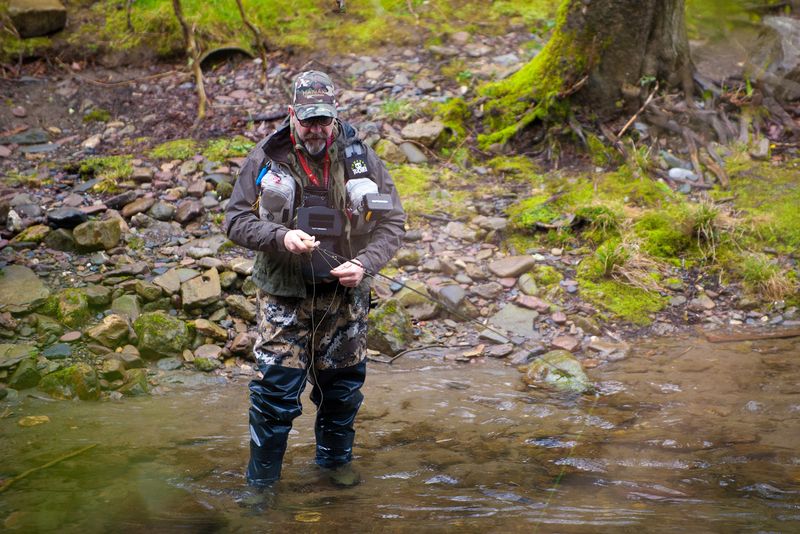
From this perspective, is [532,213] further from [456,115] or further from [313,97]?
[313,97]

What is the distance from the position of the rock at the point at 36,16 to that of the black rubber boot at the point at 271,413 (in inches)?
354

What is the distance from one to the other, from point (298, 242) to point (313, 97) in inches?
31.9

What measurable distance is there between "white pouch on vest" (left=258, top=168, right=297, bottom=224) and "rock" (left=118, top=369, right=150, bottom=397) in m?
2.47

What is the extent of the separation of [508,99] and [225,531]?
6892 millimetres

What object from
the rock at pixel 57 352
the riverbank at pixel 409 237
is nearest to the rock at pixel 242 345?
the riverbank at pixel 409 237

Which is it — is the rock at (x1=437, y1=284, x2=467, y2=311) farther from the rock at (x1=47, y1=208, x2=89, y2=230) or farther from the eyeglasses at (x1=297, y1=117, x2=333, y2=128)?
the rock at (x1=47, y1=208, x2=89, y2=230)

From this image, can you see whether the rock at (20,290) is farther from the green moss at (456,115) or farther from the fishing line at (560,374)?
the green moss at (456,115)

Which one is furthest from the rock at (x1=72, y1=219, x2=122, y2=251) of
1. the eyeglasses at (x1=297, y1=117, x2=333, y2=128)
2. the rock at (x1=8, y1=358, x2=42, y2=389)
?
the eyeglasses at (x1=297, y1=117, x2=333, y2=128)

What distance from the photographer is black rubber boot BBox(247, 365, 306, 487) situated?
4.16m

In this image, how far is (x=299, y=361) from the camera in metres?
4.21

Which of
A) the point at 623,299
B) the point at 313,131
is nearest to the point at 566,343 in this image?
the point at 623,299

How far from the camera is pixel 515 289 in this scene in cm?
742

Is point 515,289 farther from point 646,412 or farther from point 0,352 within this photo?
point 0,352

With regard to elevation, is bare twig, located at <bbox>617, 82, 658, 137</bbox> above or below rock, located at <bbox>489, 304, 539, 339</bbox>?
above
